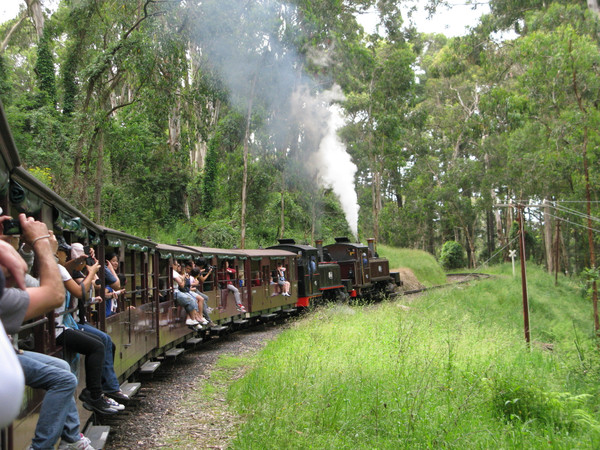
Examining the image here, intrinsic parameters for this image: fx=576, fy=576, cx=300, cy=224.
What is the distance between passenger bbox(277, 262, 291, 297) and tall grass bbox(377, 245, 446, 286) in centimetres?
1788

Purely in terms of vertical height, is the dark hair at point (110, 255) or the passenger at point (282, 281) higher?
the dark hair at point (110, 255)

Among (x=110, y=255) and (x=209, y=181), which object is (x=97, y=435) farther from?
(x=209, y=181)

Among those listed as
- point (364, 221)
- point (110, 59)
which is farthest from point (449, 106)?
point (110, 59)

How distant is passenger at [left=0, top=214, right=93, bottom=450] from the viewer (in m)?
2.24

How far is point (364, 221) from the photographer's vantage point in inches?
1868

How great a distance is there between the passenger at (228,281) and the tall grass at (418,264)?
21.5 metres

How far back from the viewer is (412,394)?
681 cm

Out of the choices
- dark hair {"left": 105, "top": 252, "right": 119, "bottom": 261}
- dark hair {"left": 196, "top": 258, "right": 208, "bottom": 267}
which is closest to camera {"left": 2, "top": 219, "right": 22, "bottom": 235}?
dark hair {"left": 105, "top": 252, "right": 119, "bottom": 261}

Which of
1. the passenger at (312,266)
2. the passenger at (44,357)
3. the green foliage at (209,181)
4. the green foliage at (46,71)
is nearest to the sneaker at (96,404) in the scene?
the passenger at (44,357)

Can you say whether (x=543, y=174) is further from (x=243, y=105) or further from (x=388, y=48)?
(x=243, y=105)

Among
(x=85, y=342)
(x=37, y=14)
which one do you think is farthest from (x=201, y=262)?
(x=37, y=14)

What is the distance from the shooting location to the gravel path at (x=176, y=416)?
604 centimetres

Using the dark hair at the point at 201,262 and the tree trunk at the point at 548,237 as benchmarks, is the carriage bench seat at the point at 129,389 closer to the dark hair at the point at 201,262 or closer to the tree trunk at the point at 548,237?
the dark hair at the point at 201,262

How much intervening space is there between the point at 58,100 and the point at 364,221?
26362 mm
